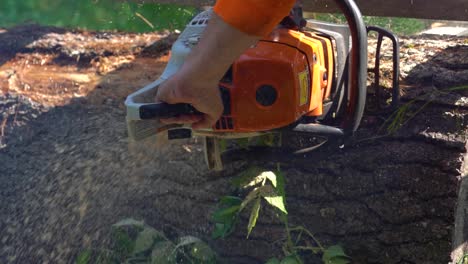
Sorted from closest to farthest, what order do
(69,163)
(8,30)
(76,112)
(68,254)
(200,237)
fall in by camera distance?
1. (200,237)
2. (68,254)
3. (69,163)
4. (76,112)
5. (8,30)

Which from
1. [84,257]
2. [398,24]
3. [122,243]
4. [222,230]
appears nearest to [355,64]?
[222,230]

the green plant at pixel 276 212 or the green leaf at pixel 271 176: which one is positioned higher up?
the green leaf at pixel 271 176

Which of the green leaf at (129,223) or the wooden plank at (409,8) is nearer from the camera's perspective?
the green leaf at (129,223)

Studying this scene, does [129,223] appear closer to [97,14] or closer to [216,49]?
[216,49]

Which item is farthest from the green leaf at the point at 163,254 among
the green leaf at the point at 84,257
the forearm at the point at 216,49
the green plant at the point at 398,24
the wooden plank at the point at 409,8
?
the green plant at the point at 398,24

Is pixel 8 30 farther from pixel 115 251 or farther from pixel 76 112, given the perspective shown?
pixel 115 251

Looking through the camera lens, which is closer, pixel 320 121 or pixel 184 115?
pixel 184 115

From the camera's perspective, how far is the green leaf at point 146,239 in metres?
2.17

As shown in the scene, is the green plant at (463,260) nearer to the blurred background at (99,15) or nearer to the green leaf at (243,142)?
the green leaf at (243,142)

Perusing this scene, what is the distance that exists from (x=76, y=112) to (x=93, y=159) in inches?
15.0

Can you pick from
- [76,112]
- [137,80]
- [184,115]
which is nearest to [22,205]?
[76,112]

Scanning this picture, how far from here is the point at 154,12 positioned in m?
4.12

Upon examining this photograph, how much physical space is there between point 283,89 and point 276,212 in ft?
2.15

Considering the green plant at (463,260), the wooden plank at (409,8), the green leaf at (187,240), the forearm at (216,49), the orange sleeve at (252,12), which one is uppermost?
the orange sleeve at (252,12)
